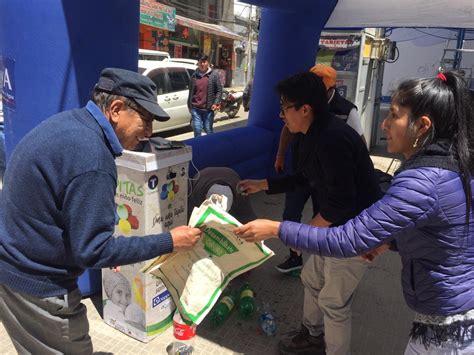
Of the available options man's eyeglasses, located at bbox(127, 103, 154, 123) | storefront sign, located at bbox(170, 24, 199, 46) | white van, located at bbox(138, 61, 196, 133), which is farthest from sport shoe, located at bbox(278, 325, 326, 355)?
storefront sign, located at bbox(170, 24, 199, 46)

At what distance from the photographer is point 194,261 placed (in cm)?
200

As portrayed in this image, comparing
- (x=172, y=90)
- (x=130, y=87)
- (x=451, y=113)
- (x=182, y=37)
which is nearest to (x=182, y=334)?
(x=130, y=87)

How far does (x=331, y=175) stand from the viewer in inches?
83.1

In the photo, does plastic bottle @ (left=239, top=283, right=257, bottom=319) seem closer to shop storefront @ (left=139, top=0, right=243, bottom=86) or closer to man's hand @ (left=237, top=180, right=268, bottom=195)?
man's hand @ (left=237, top=180, right=268, bottom=195)

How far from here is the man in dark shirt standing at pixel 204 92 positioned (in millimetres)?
7793

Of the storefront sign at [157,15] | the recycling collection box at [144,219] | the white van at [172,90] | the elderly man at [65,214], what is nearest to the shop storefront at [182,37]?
the storefront sign at [157,15]

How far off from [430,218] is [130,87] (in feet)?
3.90

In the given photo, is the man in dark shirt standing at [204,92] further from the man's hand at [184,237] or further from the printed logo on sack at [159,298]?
the man's hand at [184,237]

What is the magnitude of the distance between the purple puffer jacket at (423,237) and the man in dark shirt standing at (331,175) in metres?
0.55

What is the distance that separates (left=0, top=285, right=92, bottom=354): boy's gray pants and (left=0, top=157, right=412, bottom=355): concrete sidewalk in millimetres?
1047

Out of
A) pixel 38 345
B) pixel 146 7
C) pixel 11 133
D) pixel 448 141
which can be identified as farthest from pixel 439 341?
pixel 146 7

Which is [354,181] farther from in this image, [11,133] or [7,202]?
[11,133]

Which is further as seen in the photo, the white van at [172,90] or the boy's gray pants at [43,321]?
the white van at [172,90]

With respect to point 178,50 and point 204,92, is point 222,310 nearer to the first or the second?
point 204,92
